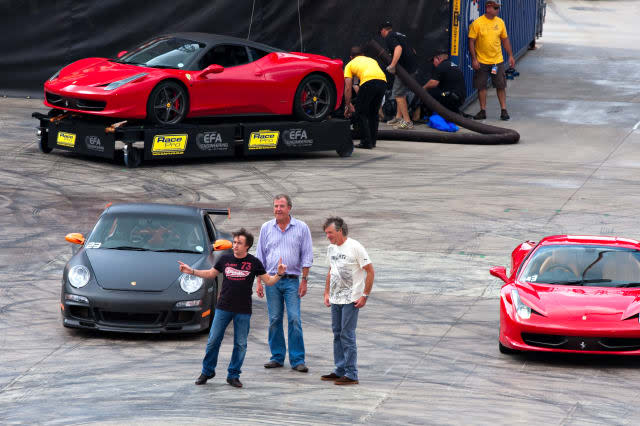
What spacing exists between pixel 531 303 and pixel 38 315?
4904mm

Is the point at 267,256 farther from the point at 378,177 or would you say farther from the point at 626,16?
the point at 626,16

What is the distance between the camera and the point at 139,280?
10.7 meters

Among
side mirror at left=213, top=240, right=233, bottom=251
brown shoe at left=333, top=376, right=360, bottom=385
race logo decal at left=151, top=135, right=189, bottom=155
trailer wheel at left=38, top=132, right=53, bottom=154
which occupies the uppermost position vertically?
side mirror at left=213, top=240, right=233, bottom=251

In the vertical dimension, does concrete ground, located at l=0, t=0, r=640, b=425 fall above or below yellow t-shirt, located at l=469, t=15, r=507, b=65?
below

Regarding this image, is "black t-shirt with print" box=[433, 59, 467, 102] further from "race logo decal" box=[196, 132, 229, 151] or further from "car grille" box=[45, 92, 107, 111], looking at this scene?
"car grille" box=[45, 92, 107, 111]

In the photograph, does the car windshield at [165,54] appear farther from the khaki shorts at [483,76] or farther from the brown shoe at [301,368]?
the brown shoe at [301,368]

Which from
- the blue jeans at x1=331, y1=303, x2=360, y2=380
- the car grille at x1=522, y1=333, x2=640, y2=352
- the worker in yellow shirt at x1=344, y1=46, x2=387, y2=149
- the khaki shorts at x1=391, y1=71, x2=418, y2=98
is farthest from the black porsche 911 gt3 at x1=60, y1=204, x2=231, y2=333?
the khaki shorts at x1=391, y1=71, x2=418, y2=98

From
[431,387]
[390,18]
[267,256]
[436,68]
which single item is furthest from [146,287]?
[390,18]

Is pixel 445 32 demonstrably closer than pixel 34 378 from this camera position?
No

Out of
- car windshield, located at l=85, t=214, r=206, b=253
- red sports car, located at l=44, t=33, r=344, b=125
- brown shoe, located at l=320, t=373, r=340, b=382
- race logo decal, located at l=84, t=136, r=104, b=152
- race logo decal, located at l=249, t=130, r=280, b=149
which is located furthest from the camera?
race logo decal, located at l=249, t=130, r=280, b=149

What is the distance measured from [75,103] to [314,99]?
14.5ft

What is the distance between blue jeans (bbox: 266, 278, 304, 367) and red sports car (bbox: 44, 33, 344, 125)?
29.4 feet

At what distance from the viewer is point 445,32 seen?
24.5 meters

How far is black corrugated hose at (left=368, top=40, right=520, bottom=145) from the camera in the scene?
72.2 ft
